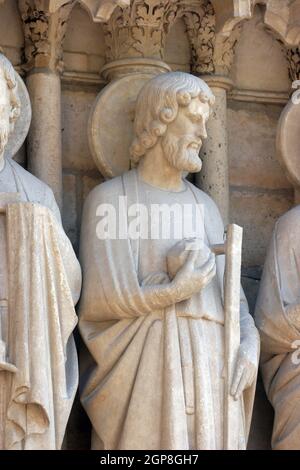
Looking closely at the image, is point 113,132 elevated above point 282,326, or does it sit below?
above

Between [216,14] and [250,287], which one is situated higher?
[216,14]

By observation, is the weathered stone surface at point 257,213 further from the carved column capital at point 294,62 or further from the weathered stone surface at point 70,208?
the weathered stone surface at point 70,208

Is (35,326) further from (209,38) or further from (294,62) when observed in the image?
(294,62)

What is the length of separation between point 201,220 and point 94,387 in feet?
2.36

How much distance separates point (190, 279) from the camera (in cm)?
889

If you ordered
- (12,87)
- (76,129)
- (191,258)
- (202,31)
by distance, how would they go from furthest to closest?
(202,31)
(76,129)
(12,87)
(191,258)

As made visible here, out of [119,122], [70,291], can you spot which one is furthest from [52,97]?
[70,291]

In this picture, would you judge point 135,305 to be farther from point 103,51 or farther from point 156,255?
point 103,51

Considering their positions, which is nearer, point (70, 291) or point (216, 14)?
point (70, 291)

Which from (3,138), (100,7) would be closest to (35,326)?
(3,138)

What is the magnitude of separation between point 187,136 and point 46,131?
569 mm

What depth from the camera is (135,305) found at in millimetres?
8891

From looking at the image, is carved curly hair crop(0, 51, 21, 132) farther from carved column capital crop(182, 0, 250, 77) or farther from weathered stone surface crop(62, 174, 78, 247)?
carved column capital crop(182, 0, 250, 77)

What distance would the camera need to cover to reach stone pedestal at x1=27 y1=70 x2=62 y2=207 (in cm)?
943
